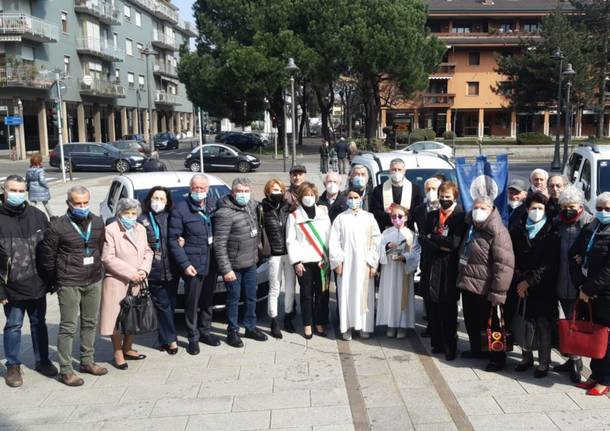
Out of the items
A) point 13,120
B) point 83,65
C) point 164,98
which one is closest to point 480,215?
point 13,120

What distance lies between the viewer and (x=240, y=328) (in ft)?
24.8

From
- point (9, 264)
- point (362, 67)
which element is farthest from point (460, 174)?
point (362, 67)

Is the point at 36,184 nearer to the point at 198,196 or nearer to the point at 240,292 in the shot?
the point at 240,292

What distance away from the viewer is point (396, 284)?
22.6ft

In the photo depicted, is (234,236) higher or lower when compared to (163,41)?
lower

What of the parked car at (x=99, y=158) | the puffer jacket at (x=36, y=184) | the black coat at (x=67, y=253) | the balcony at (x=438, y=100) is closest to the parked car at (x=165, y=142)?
the parked car at (x=99, y=158)

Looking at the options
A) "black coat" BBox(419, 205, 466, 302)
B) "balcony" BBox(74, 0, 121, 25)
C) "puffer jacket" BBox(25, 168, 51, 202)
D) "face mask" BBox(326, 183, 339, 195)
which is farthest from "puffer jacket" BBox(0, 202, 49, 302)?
"balcony" BBox(74, 0, 121, 25)

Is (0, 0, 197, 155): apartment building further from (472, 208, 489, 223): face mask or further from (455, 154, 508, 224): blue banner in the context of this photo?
(472, 208, 489, 223): face mask

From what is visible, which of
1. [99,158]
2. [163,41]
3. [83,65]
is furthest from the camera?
[163,41]

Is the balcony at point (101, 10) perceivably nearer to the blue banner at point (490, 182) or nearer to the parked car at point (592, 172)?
the parked car at point (592, 172)

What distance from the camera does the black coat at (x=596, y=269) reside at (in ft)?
16.6

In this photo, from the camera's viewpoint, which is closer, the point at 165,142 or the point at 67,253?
the point at 67,253

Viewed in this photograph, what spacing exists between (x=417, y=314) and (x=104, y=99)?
5414 centimetres

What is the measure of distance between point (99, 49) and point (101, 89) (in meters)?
3.45
